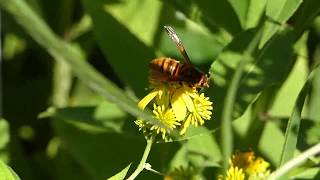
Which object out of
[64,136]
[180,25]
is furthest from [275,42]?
[64,136]

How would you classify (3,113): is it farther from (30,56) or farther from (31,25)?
(31,25)

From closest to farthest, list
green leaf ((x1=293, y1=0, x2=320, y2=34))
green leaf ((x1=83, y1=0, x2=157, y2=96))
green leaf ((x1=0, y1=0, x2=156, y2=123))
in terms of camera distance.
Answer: green leaf ((x1=0, y1=0, x2=156, y2=123))
green leaf ((x1=293, y1=0, x2=320, y2=34))
green leaf ((x1=83, y1=0, x2=157, y2=96))

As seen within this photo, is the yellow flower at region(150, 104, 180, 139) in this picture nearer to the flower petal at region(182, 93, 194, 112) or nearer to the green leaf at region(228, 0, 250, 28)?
the flower petal at region(182, 93, 194, 112)

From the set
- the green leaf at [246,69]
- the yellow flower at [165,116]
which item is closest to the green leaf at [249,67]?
the green leaf at [246,69]

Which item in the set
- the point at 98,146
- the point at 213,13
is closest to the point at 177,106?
the point at 213,13

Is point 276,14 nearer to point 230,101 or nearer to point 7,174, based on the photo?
point 230,101

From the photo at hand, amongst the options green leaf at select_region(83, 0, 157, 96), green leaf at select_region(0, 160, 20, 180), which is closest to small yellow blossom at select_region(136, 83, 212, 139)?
green leaf at select_region(0, 160, 20, 180)

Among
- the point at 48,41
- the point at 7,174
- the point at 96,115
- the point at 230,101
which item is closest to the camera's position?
the point at 48,41
